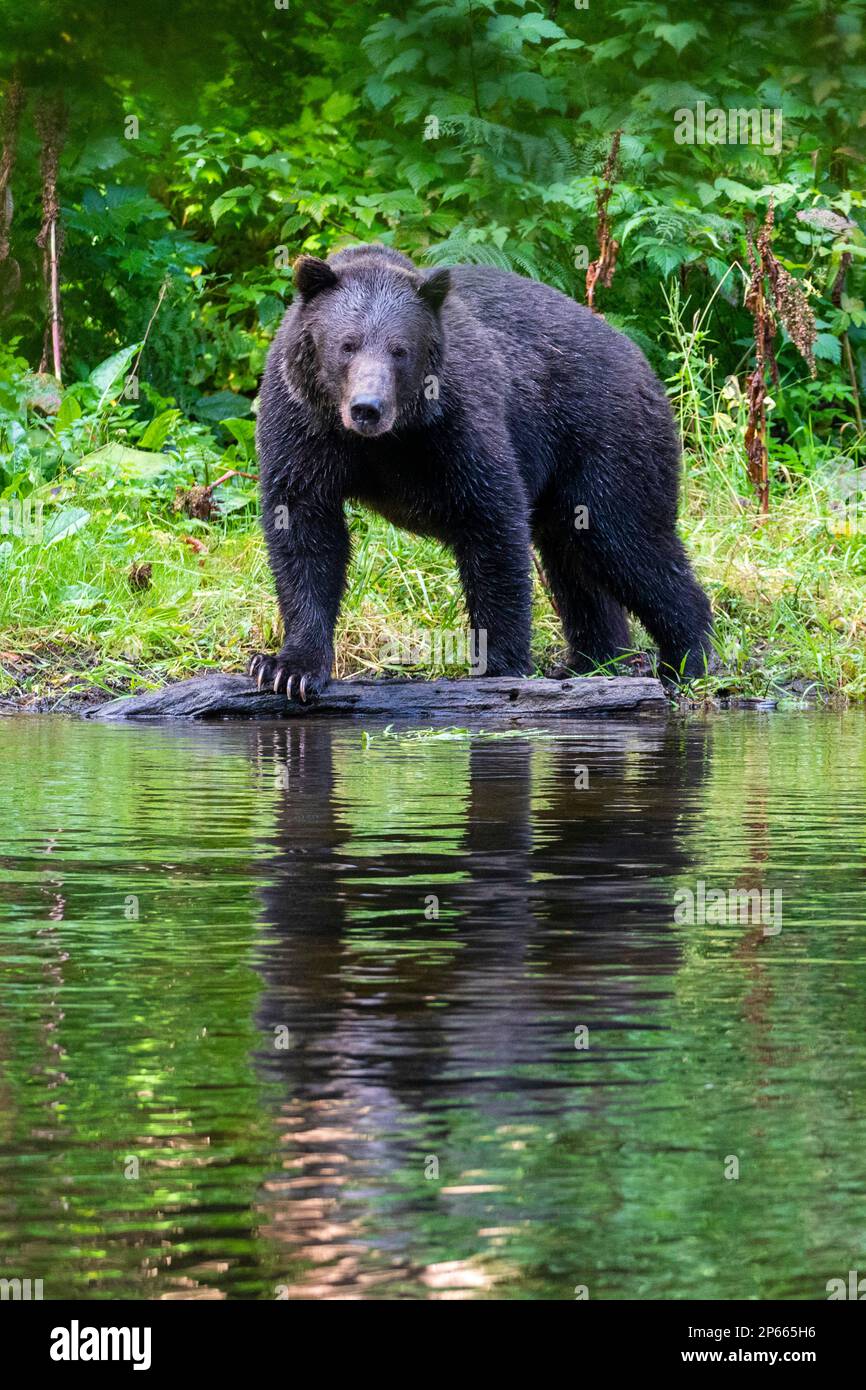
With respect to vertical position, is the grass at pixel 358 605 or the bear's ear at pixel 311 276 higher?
the bear's ear at pixel 311 276

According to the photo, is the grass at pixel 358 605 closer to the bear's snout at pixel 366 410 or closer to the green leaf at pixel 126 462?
the green leaf at pixel 126 462

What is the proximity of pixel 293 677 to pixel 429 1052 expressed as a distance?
584 cm

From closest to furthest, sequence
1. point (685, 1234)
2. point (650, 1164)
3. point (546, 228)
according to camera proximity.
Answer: point (685, 1234) < point (650, 1164) < point (546, 228)

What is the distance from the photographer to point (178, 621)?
10.2m

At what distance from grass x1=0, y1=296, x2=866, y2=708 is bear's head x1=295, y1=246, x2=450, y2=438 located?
1769 millimetres

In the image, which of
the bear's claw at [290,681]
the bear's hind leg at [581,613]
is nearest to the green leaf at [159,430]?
the bear's hind leg at [581,613]

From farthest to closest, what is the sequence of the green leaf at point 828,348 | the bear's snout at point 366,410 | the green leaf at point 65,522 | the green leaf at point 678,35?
the green leaf at point 828,348, the green leaf at point 65,522, the bear's snout at point 366,410, the green leaf at point 678,35

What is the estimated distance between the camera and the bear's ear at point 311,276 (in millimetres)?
8336

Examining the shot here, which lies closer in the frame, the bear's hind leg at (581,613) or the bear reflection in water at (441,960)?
the bear reflection in water at (441,960)

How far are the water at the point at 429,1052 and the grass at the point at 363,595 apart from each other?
14.4 feet

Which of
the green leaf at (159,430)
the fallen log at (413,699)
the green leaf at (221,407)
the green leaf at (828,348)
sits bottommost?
the fallen log at (413,699)
